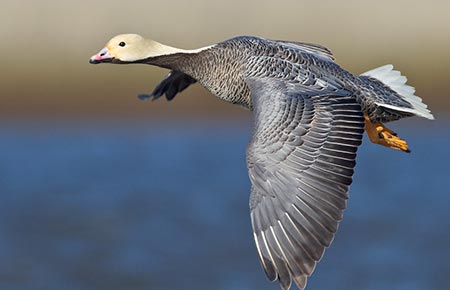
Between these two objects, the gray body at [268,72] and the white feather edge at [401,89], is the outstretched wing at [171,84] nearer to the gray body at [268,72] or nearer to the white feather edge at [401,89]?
the gray body at [268,72]

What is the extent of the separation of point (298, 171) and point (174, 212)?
29.1 feet

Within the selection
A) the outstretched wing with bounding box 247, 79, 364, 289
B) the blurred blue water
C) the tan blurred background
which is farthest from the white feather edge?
the tan blurred background

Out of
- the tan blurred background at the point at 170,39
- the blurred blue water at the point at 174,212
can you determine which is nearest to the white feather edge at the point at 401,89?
the blurred blue water at the point at 174,212

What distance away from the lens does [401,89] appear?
1068 cm

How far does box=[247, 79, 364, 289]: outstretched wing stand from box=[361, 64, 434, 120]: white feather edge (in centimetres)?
66

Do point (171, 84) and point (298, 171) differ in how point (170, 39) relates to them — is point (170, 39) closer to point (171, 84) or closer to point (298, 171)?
point (171, 84)

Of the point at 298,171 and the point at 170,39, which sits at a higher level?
the point at 170,39

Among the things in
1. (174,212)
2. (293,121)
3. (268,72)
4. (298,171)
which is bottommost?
(174,212)

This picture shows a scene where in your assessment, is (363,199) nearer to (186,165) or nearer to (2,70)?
(186,165)

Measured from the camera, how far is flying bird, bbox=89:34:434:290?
8812 mm

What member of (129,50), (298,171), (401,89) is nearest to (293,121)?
(298,171)

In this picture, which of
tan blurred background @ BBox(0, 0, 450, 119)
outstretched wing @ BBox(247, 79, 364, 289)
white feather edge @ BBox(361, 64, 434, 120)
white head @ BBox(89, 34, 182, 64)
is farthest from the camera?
tan blurred background @ BBox(0, 0, 450, 119)

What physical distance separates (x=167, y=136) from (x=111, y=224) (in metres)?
4.39

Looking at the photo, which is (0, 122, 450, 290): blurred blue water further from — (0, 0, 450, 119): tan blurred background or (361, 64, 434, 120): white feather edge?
(361, 64, 434, 120): white feather edge
